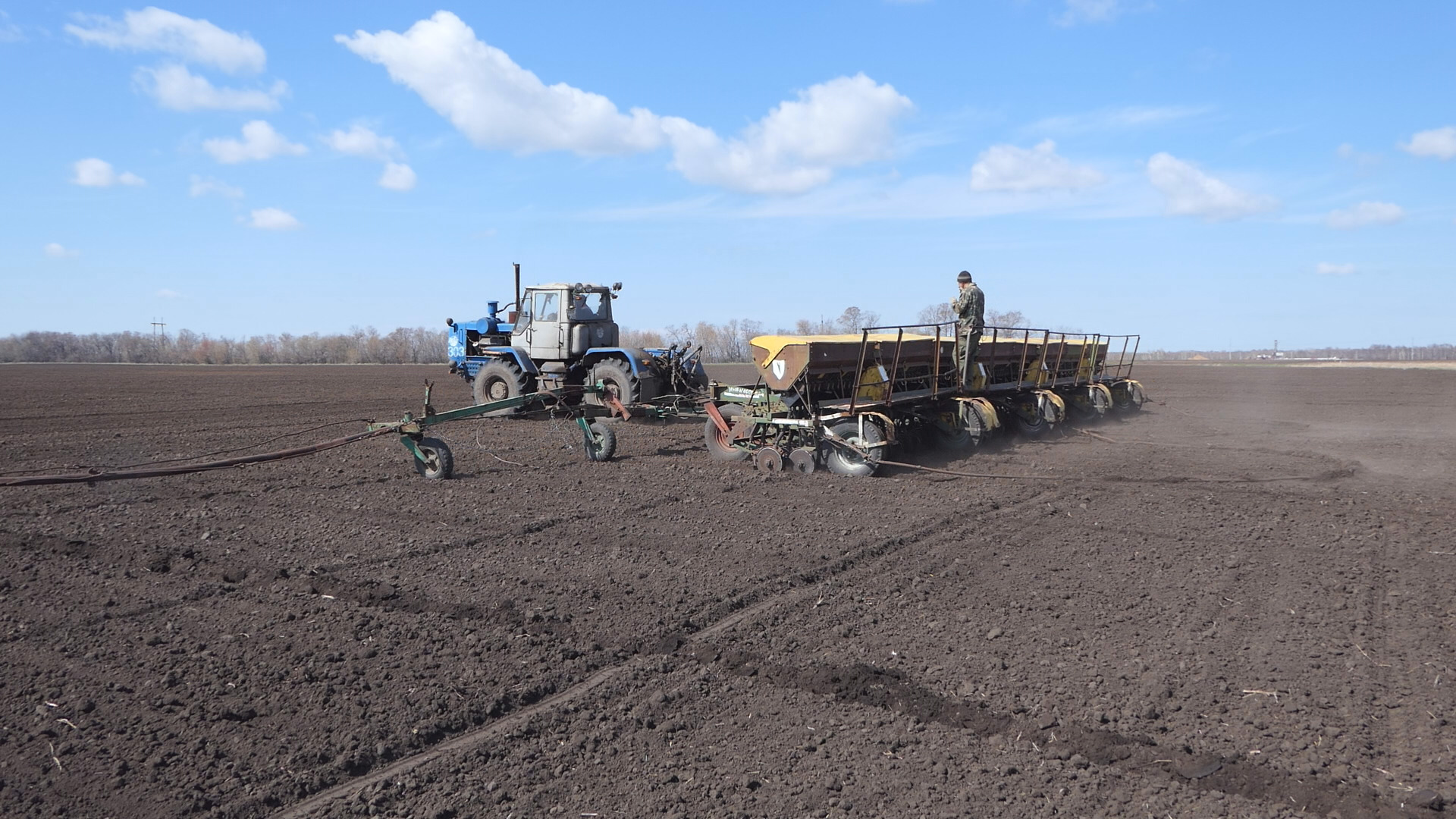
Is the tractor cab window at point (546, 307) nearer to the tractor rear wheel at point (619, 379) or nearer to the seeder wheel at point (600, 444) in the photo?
the tractor rear wheel at point (619, 379)

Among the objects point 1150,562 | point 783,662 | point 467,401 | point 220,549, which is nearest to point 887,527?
point 1150,562

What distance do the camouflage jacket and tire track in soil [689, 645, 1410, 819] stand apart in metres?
8.52

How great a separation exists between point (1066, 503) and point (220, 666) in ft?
23.0

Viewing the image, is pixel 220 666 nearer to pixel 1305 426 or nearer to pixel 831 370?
pixel 831 370

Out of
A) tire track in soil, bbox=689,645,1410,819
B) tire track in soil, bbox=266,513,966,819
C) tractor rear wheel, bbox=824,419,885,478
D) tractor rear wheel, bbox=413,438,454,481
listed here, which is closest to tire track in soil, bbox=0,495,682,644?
tire track in soil, bbox=266,513,966,819

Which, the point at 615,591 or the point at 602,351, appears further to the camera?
the point at 602,351

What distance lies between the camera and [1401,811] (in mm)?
3270

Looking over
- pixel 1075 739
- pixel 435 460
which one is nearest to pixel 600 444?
pixel 435 460

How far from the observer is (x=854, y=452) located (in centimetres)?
1025

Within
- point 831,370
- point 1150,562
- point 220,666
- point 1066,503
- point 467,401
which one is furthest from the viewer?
point 467,401

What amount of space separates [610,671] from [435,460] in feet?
20.1

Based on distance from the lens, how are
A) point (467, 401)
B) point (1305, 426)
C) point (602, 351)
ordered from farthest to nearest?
1. point (467, 401)
2. point (1305, 426)
3. point (602, 351)

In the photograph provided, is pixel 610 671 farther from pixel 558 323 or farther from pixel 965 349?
pixel 558 323

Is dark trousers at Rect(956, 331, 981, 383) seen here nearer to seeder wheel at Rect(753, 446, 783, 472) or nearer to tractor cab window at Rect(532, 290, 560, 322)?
seeder wheel at Rect(753, 446, 783, 472)
